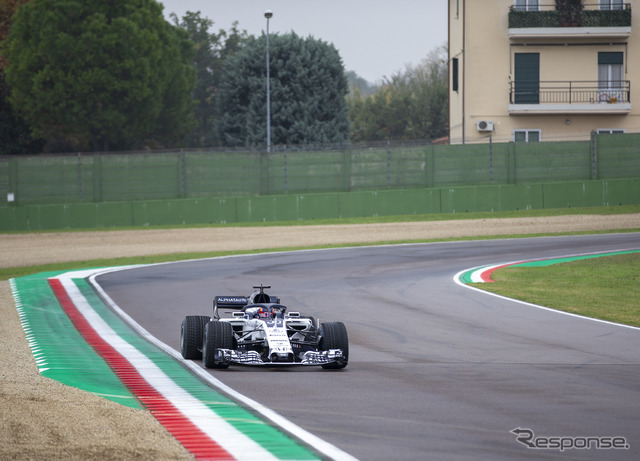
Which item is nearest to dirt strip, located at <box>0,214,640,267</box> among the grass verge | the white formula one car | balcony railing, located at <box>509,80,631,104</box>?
the grass verge

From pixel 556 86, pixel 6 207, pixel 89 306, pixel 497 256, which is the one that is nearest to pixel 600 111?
pixel 556 86

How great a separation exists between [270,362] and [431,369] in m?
1.94

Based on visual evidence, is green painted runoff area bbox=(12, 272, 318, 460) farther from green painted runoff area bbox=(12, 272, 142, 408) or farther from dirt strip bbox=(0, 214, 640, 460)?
dirt strip bbox=(0, 214, 640, 460)

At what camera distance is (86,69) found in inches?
2473

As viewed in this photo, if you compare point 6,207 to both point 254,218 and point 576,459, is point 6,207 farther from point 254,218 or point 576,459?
point 576,459

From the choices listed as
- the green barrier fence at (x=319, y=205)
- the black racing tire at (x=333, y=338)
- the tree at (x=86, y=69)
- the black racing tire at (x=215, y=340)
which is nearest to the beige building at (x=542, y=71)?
the green barrier fence at (x=319, y=205)

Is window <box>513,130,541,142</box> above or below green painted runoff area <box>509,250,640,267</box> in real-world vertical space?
above

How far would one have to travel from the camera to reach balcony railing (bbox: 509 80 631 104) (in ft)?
163

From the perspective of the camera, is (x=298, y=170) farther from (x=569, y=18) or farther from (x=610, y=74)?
(x=610, y=74)

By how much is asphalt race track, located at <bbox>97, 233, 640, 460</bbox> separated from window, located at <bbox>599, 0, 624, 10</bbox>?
1140 inches

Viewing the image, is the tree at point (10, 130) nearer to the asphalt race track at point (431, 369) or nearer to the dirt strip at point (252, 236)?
the dirt strip at point (252, 236)

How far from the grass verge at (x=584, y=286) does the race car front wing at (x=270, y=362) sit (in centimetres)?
709

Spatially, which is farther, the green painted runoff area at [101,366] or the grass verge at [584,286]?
the grass verge at [584,286]

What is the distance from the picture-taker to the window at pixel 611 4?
49938mm
